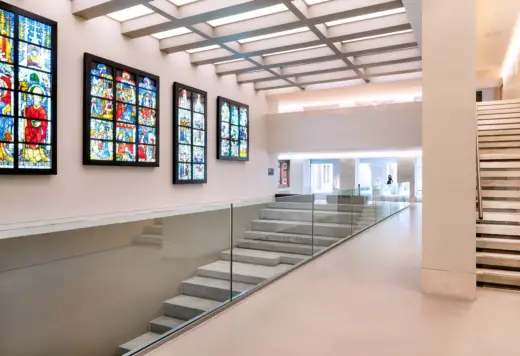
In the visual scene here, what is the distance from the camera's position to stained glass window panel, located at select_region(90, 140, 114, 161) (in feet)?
24.2

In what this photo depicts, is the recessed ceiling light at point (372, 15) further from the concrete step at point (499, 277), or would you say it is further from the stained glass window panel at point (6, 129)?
the stained glass window panel at point (6, 129)

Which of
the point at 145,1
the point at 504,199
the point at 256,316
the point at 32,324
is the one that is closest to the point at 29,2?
the point at 145,1

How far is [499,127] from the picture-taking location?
8281mm

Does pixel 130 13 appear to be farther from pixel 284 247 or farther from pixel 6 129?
pixel 284 247

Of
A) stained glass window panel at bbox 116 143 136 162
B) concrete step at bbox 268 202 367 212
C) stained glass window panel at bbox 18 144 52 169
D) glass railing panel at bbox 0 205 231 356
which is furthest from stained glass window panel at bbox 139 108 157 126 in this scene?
glass railing panel at bbox 0 205 231 356

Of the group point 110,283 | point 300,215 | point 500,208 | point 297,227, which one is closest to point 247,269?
point 110,283

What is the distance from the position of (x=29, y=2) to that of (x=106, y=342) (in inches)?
221

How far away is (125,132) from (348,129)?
24.9 feet

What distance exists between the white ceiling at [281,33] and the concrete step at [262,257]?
448 cm

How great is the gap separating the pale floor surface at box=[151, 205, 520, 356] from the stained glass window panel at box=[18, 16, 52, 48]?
5.64m

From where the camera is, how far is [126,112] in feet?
26.2

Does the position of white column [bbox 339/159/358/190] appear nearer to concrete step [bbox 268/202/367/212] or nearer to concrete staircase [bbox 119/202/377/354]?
concrete step [bbox 268/202/367/212]

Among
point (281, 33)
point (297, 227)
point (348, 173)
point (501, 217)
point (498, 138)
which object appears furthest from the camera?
point (348, 173)

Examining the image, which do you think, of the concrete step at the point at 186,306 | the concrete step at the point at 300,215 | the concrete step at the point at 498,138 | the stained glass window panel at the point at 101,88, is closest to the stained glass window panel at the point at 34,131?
the stained glass window panel at the point at 101,88
